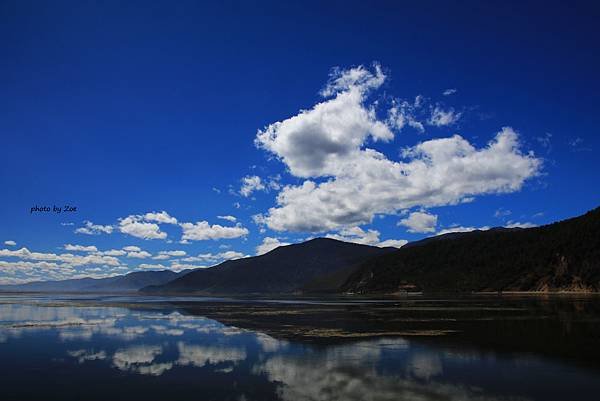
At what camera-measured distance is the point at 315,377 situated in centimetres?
2194

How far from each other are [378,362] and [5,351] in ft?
81.7

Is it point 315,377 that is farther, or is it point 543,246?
point 543,246

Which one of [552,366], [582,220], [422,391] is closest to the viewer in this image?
[422,391]

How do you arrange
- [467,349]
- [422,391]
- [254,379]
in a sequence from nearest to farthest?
[422,391] < [254,379] < [467,349]

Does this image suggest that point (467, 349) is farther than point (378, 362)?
Yes

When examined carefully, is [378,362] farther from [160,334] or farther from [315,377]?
[160,334]

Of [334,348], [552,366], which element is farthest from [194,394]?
[552,366]

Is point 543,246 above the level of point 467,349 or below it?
above

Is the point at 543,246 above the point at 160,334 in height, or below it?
above

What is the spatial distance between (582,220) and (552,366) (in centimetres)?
19898

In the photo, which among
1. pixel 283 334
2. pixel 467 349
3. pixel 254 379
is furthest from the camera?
pixel 283 334

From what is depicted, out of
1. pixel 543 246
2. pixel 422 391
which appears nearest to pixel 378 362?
pixel 422 391

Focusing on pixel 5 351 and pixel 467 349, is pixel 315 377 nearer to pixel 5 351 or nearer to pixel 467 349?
pixel 467 349

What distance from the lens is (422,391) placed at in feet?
62.3
